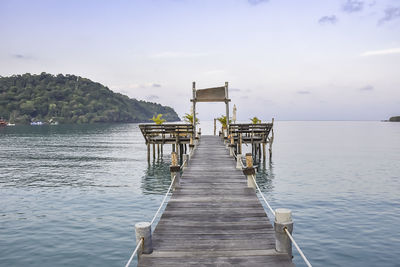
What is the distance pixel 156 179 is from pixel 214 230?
55.8 ft

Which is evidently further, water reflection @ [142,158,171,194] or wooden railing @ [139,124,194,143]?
wooden railing @ [139,124,194,143]

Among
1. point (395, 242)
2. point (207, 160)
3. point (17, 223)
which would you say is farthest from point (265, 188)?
point (17, 223)

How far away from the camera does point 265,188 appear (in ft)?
68.4

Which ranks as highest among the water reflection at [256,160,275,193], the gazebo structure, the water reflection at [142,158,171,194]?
the gazebo structure

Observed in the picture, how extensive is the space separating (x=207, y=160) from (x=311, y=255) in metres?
10.0

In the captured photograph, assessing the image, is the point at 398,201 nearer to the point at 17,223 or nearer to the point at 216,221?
the point at 216,221

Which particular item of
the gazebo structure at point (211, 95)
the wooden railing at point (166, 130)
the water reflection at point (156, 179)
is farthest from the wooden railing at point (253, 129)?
the water reflection at point (156, 179)

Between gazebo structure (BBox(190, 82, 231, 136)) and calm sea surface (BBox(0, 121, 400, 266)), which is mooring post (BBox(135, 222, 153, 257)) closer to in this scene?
calm sea surface (BBox(0, 121, 400, 266))

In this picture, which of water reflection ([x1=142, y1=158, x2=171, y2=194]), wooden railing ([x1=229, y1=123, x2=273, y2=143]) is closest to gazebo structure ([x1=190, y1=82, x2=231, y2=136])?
wooden railing ([x1=229, y1=123, x2=273, y2=143])

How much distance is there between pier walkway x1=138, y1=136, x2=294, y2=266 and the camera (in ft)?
20.6

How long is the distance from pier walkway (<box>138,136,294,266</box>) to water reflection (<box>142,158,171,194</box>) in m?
7.95

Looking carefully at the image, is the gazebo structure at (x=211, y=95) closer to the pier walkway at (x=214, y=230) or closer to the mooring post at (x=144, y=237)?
the pier walkway at (x=214, y=230)

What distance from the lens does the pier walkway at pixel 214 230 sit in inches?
247

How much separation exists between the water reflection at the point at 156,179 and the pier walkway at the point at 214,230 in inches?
313
